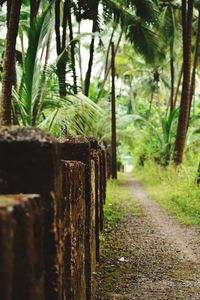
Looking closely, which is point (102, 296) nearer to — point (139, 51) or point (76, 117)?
point (76, 117)

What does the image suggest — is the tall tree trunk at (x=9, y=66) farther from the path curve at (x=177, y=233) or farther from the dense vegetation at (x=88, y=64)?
the path curve at (x=177, y=233)

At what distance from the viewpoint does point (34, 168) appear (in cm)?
193

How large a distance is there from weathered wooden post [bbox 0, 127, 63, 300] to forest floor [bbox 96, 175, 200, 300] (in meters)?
2.97

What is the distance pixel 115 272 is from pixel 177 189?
28.5 ft

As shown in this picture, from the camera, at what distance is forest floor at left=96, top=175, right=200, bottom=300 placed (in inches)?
201

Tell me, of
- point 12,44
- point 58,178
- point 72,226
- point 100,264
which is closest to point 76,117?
point 12,44

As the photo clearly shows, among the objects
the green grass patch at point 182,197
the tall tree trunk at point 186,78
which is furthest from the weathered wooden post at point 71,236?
the tall tree trunk at point 186,78

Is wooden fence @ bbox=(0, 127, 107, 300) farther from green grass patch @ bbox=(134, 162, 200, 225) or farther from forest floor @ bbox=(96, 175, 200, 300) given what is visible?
green grass patch @ bbox=(134, 162, 200, 225)

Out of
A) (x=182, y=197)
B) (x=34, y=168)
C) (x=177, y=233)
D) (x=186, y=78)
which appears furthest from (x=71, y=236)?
(x=186, y=78)

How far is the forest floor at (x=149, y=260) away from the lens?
510 cm

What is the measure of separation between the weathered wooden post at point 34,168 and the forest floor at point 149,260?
9.76 ft

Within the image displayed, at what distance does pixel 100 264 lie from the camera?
Result: 6.20 metres

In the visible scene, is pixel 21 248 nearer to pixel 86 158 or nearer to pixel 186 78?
pixel 86 158

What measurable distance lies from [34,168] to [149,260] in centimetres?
475
